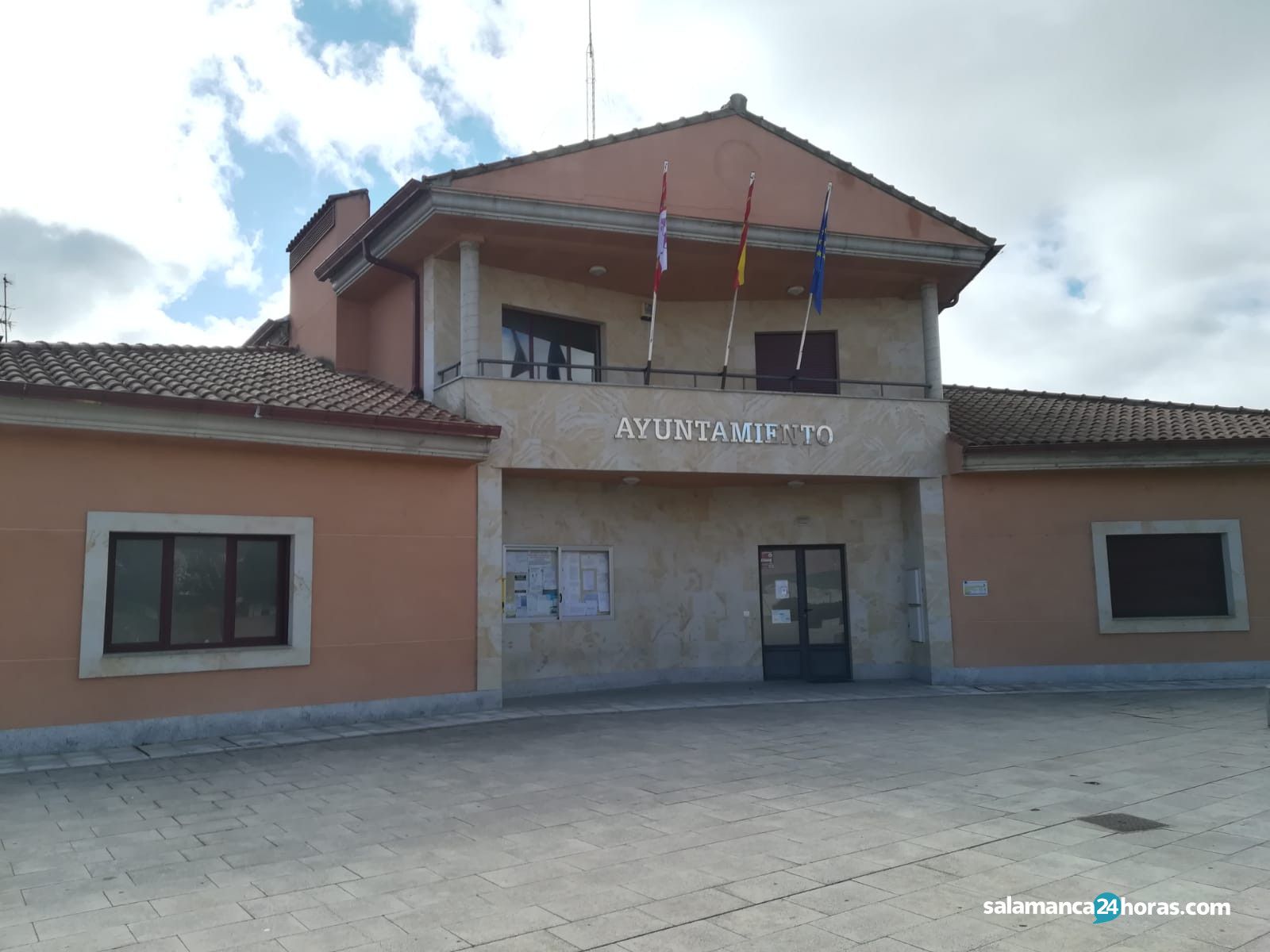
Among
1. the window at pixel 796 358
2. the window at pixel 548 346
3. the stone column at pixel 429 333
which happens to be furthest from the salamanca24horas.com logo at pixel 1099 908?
the window at pixel 796 358

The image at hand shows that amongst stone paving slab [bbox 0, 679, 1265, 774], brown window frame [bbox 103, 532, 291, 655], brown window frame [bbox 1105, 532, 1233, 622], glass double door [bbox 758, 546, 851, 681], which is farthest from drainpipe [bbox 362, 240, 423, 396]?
brown window frame [bbox 1105, 532, 1233, 622]

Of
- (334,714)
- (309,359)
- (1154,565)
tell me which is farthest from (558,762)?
(1154,565)

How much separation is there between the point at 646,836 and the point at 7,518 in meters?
7.64

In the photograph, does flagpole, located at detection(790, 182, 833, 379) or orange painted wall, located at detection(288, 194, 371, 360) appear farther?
orange painted wall, located at detection(288, 194, 371, 360)

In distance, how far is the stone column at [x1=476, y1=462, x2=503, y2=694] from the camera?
12.9 m

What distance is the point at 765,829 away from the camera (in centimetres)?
684

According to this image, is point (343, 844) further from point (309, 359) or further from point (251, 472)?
point (309, 359)

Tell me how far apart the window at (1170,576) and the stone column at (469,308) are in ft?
34.9

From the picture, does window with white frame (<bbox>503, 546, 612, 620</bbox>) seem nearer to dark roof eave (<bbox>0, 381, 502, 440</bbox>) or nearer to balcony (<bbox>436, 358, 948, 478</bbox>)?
balcony (<bbox>436, 358, 948, 478</bbox>)

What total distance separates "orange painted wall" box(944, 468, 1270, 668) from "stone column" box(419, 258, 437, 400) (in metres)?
8.71

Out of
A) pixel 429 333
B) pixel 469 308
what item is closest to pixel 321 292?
pixel 429 333

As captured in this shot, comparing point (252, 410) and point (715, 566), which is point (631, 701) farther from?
point (252, 410)

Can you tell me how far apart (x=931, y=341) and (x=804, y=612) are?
5.29 m

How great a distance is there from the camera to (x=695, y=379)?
52.6 ft
